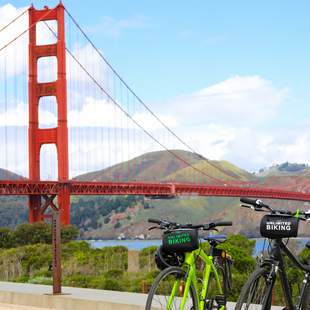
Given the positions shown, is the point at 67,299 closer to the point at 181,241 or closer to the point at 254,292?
the point at 181,241

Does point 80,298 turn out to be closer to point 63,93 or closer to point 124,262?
point 124,262

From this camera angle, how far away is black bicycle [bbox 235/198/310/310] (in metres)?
5.01

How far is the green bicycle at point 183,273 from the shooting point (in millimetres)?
5582

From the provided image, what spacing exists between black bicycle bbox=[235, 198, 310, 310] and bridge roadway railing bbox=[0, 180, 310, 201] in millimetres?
37984

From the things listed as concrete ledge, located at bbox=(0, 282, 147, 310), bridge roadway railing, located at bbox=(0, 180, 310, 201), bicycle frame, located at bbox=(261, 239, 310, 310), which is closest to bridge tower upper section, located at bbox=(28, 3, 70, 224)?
bridge roadway railing, located at bbox=(0, 180, 310, 201)

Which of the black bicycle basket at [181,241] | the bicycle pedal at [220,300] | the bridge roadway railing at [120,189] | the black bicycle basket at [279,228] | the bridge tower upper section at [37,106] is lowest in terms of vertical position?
the bicycle pedal at [220,300]

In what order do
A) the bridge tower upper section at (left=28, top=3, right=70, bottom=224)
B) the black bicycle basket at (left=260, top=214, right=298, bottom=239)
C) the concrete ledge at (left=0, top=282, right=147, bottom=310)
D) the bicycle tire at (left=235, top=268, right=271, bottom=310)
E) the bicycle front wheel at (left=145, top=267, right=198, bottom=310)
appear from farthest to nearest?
the bridge tower upper section at (left=28, top=3, right=70, bottom=224) < the concrete ledge at (left=0, top=282, right=147, bottom=310) < the bicycle front wheel at (left=145, top=267, right=198, bottom=310) < the black bicycle basket at (left=260, top=214, right=298, bottom=239) < the bicycle tire at (left=235, top=268, right=271, bottom=310)

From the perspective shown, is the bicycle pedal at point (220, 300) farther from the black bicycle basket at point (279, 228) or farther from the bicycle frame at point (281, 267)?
the black bicycle basket at point (279, 228)

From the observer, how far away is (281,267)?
16.9 feet

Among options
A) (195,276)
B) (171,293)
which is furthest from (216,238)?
(171,293)

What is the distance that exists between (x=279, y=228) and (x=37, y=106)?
47187mm

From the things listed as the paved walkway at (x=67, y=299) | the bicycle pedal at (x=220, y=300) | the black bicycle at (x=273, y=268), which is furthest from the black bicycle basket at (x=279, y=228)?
the paved walkway at (x=67, y=299)

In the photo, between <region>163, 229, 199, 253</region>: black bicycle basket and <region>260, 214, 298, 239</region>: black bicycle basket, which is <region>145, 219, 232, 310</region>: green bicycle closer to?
<region>163, 229, 199, 253</region>: black bicycle basket

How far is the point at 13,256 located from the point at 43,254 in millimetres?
1988
